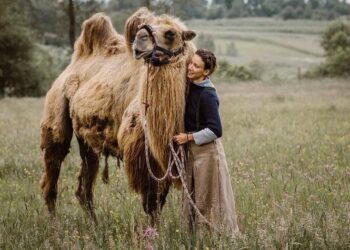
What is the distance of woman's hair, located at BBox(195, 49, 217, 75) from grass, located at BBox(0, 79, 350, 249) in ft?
4.24

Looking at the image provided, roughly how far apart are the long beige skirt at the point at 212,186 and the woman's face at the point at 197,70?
0.54 meters

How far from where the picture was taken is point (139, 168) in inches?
215

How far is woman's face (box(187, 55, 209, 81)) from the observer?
483 cm

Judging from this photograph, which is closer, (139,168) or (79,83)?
(139,168)

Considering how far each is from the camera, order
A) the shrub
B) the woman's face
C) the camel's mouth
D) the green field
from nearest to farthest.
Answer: the woman's face < the camel's mouth < the shrub < the green field

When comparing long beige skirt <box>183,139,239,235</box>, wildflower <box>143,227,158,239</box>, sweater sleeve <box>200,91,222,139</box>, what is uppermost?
sweater sleeve <box>200,91,222,139</box>

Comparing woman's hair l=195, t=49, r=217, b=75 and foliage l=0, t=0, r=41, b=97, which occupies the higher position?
woman's hair l=195, t=49, r=217, b=75

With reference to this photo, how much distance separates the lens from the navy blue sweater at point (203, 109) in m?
4.76

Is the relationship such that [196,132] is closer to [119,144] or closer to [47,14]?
[119,144]

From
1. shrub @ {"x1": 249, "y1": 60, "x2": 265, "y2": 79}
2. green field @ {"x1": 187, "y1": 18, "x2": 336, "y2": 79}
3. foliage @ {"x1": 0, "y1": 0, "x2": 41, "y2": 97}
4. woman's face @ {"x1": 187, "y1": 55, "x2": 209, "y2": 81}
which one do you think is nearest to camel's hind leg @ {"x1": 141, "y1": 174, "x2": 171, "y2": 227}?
woman's face @ {"x1": 187, "y1": 55, "x2": 209, "y2": 81}

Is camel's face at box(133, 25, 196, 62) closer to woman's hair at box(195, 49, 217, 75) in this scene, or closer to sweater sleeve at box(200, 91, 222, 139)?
woman's hair at box(195, 49, 217, 75)

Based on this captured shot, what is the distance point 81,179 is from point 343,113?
11.2m

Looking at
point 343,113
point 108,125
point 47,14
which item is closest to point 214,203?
point 108,125

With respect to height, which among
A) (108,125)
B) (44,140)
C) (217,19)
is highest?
(108,125)
